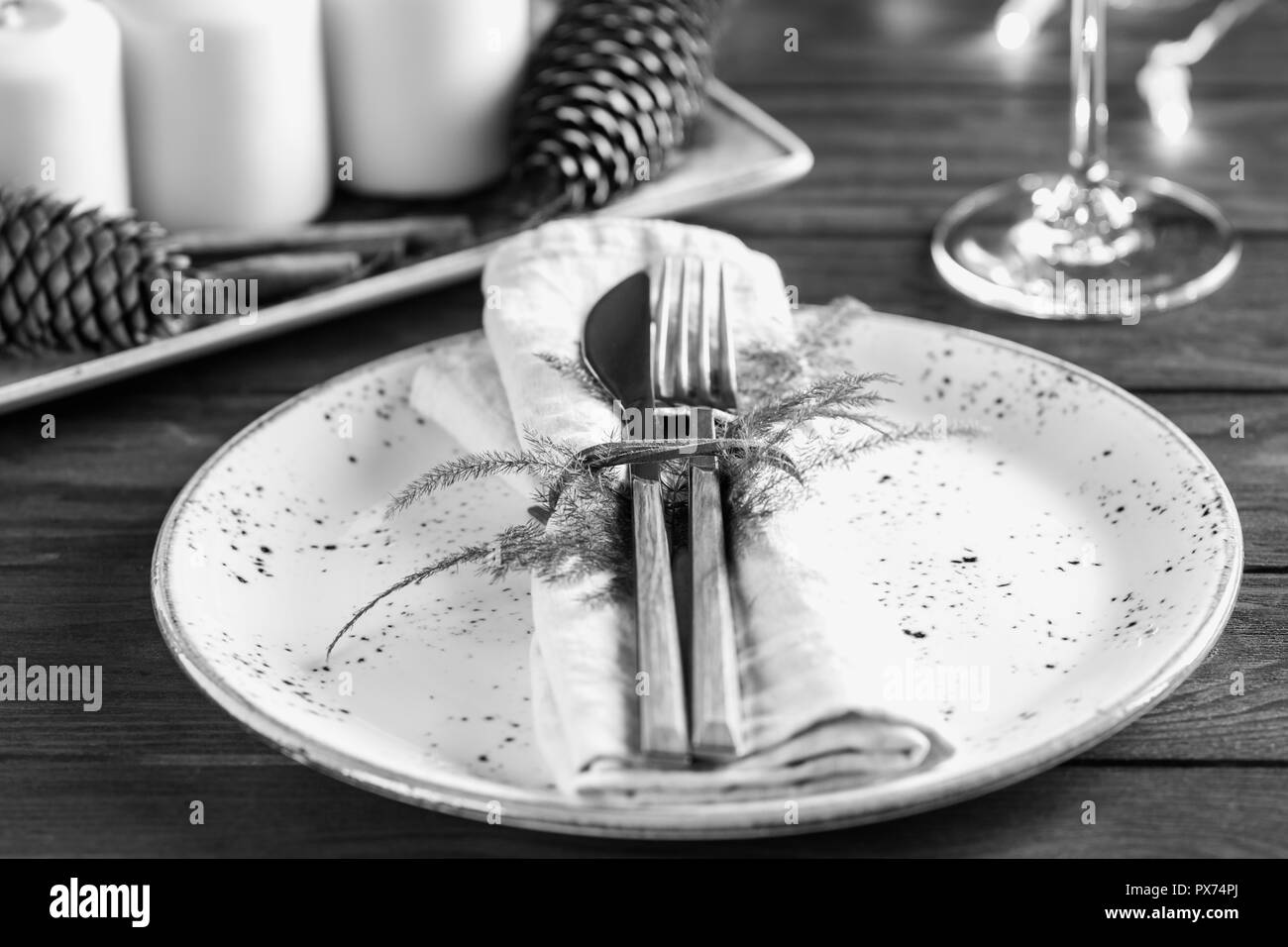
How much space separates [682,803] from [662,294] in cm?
29

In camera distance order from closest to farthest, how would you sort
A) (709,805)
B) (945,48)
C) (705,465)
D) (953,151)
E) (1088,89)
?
(709,805)
(705,465)
(1088,89)
(953,151)
(945,48)

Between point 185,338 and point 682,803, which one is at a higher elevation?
point 185,338

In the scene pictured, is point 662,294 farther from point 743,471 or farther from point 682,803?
point 682,803

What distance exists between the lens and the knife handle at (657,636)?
0.41 metres

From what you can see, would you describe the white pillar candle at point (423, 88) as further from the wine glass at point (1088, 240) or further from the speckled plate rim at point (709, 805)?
the speckled plate rim at point (709, 805)

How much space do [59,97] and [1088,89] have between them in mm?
533

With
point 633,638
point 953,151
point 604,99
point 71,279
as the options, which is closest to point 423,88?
point 604,99

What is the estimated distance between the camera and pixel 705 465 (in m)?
0.54

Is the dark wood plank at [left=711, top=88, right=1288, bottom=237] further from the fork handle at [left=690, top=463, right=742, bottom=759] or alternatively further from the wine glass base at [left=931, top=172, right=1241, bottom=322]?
the fork handle at [left=690, top=463, right=742, bottom=759]

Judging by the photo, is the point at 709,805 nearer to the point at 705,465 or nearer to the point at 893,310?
the point at 705,465

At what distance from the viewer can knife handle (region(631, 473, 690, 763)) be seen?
1.36 ft

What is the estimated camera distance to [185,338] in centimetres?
72

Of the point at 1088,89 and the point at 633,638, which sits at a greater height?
the point at 1088,89
